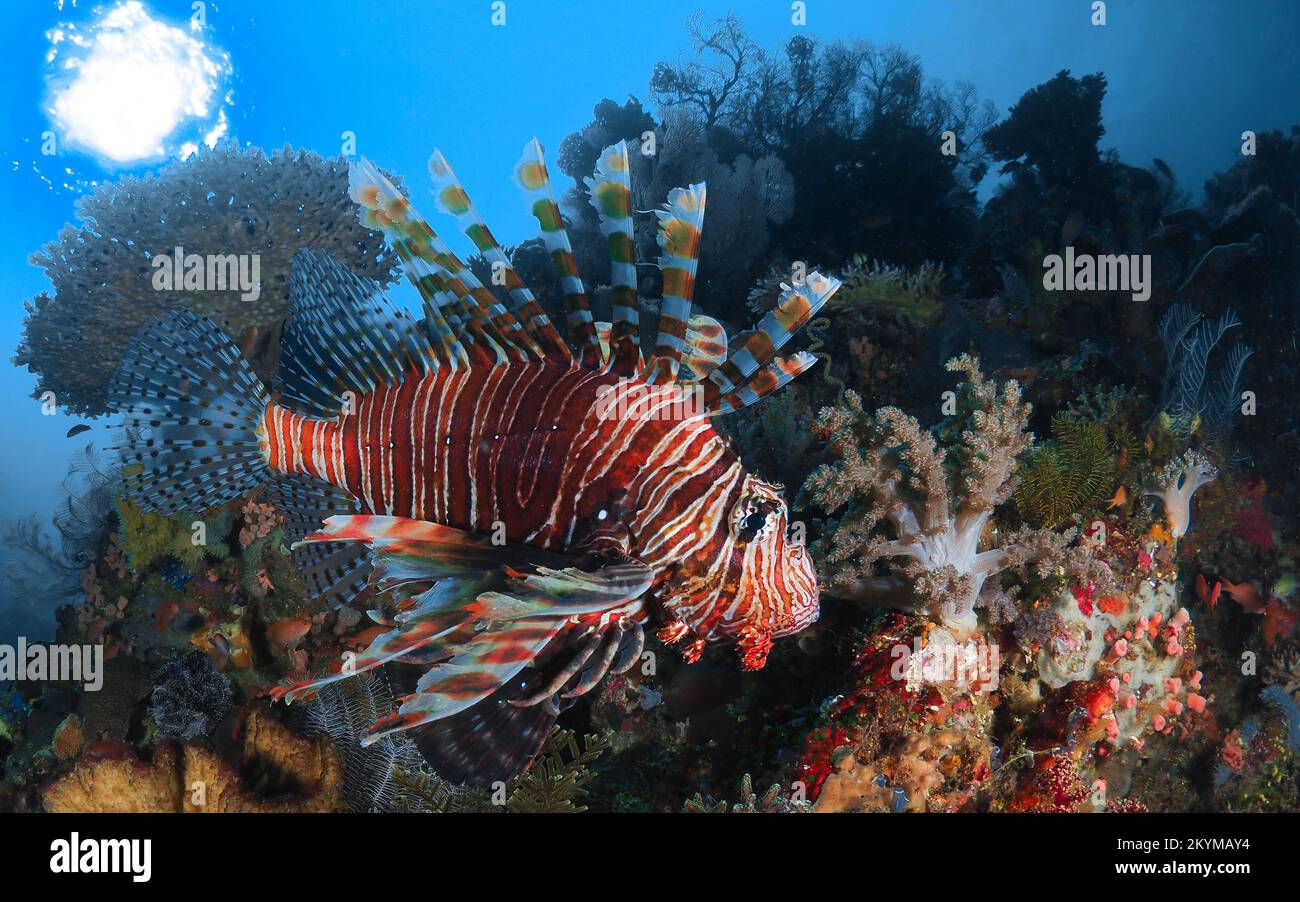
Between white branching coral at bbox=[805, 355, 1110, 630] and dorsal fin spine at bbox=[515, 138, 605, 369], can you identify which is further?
white branching coral at bbox=[805, 355, 1110, 630]

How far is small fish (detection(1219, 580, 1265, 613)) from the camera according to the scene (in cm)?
526

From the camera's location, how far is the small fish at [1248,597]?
5258 millimetres

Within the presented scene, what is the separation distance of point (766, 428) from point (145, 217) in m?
5.91

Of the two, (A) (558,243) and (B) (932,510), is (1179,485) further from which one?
(A) (558,243)

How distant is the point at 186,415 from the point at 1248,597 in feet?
24.3

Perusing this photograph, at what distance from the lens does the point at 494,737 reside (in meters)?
2.09

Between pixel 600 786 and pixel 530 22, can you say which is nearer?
pixel 600 786

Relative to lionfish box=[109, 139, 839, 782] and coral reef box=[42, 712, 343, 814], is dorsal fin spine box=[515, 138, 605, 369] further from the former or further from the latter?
coral reef box=[42, 712, 343, 814]

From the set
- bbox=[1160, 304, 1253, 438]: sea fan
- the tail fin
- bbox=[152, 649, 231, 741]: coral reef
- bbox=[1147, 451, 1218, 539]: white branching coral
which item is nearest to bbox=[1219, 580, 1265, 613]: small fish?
bbox=[1160, 304, 1253, 438]: sea fan

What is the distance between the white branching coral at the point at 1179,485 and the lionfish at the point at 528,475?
3.18 metres

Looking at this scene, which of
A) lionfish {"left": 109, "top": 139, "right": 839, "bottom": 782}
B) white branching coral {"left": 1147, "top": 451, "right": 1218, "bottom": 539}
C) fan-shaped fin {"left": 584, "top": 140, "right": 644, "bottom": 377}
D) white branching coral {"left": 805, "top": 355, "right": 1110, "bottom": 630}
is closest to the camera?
lionfish {"left": 109, "top": 139, "right": 839, "bottom": 782}

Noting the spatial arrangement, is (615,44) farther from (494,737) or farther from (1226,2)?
(494,737)

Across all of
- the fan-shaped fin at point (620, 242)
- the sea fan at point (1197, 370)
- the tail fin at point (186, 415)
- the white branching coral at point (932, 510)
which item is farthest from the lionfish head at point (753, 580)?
the sea fan at point (1197, 370)
